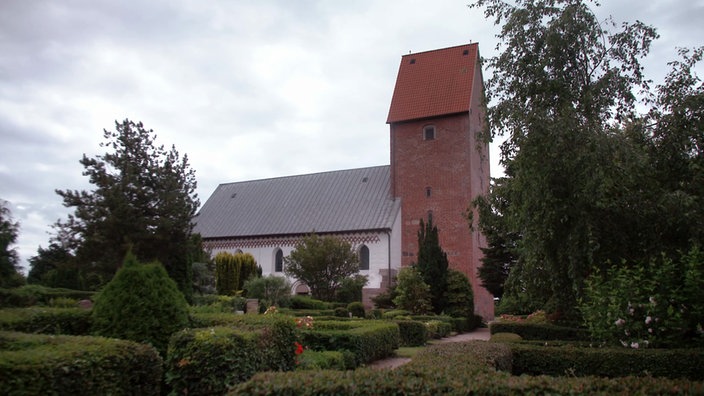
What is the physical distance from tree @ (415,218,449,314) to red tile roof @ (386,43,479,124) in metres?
Answer: 8.01

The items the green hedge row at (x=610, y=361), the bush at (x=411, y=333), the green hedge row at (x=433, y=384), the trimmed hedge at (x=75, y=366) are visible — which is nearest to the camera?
the green hedge row at (x=433, y=384)

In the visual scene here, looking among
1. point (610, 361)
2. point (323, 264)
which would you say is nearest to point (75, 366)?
point (610, 361)

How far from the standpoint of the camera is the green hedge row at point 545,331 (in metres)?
14.2

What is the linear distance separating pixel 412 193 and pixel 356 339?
835 inches

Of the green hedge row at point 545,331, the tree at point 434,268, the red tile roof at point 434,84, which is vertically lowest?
the green hedge row at point 545,331

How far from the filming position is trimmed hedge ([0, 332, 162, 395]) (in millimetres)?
5023

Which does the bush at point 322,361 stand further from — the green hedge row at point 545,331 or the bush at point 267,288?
the bush at point 267,288

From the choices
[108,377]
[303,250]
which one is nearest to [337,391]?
[108,377]

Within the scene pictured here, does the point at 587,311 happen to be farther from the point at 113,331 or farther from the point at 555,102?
the point at 113,331

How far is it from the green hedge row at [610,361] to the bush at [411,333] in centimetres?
623

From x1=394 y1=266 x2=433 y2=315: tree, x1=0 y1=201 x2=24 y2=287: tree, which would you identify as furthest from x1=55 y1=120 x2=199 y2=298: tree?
x1=394 y1=266 x2=433 y2=315: tree

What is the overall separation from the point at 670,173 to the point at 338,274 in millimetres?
18261

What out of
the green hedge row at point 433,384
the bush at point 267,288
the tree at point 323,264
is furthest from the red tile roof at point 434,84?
the green hedge row at point 433,384

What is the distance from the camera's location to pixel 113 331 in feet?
26.1
